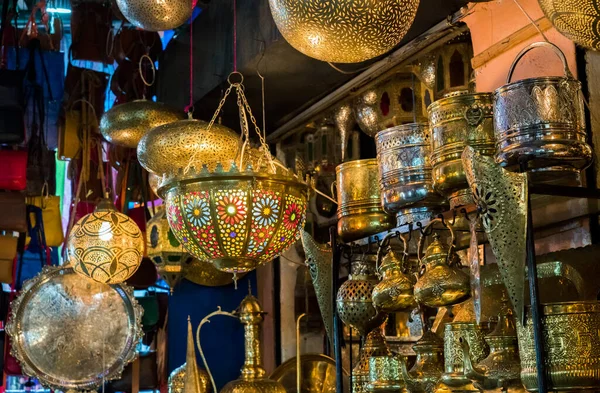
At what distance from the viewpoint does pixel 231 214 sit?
2215 millimetres

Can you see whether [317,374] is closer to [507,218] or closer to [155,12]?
[155,12]

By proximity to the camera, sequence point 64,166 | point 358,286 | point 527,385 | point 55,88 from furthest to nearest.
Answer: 1. point 64,166
2. point 55,88
3. point 358,286
4. point 527,385

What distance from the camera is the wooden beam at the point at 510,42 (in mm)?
2365

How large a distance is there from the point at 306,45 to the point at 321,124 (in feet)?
7.00

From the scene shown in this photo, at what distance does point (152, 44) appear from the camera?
14.6 feet

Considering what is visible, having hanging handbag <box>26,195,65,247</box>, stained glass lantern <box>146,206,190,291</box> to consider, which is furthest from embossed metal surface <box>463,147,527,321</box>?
hanging handbag <box>26,195,65,247</box>

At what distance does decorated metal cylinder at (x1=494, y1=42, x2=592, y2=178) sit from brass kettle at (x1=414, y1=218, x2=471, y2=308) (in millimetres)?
280

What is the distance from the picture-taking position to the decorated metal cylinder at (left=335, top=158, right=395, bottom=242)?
249 cm

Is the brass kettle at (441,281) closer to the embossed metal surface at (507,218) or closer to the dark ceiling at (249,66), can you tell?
the embossed metal surface at (507,218)

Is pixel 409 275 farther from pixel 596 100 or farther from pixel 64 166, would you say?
pixel 64 166

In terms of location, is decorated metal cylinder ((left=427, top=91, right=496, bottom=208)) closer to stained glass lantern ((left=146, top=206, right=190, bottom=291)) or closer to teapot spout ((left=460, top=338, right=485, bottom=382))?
teapot spout ((left=460, top=338, right=485, bottom=382))

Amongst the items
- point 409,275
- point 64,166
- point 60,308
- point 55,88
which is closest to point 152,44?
point 55,88

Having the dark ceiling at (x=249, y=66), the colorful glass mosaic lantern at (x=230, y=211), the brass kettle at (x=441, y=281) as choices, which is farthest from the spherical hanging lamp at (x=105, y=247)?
the brass kettle at (x=441, y=281)

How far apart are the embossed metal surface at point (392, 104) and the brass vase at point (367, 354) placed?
3.22 feet
